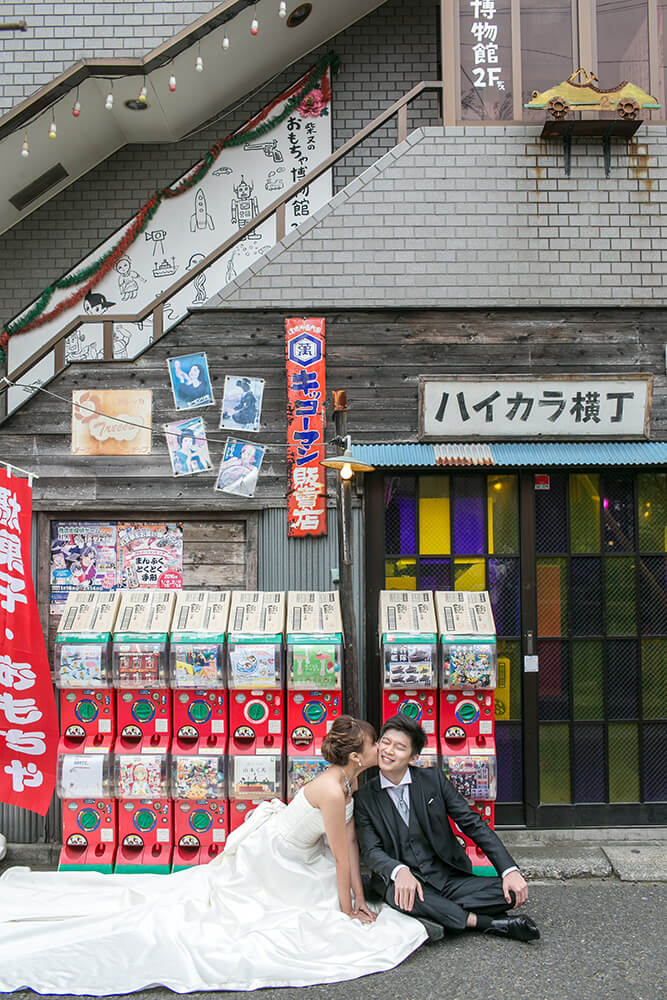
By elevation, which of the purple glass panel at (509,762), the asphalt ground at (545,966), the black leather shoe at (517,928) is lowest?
the asphalt ground at (545,966)

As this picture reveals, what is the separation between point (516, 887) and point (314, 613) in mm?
2406

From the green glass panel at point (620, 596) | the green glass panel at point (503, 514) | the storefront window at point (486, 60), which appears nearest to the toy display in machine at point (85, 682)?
the green glass panel at point (503, 514)

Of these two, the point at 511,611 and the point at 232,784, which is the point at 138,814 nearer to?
the point at 232,784

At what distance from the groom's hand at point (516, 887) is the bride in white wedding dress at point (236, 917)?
1.89 ft

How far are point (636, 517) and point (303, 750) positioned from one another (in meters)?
3.52

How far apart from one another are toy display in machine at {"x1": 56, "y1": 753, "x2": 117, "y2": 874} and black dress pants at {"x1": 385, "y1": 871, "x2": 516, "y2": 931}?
220cm

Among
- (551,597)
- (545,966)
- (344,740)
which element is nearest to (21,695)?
(344,740)

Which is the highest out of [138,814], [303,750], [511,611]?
[511,611]

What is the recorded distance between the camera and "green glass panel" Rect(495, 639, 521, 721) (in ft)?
24.6

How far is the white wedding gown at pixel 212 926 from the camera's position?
4.92 m

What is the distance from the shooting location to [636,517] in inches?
302

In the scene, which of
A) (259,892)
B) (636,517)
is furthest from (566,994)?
(636,517)

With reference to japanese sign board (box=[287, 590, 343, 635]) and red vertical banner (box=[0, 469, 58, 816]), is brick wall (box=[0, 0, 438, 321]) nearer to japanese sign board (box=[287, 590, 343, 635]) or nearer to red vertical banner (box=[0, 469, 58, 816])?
red vertical banner (box=[0, 469, 58, 816])

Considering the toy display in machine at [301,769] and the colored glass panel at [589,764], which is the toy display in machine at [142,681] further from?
the colored glass panel at [589,764]
